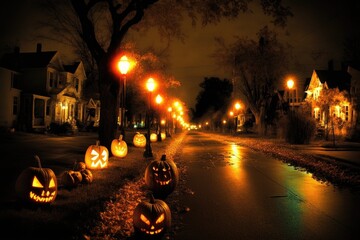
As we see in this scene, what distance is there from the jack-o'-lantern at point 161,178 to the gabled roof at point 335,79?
42.1m

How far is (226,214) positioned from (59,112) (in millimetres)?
36280

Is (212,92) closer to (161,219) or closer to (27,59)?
(27,59)

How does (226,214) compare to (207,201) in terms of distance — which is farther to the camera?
(207,201)

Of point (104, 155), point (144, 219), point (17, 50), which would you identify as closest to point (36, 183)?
point (144, 219)

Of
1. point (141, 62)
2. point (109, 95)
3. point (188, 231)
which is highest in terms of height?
point (141, 62)

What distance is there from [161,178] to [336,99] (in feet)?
93.6

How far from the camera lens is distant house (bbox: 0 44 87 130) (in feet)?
108

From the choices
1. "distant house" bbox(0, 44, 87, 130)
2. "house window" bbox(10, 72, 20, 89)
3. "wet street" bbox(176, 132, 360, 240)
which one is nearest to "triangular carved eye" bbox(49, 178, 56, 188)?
"wet street" bbox(176, 132, 360, 240)

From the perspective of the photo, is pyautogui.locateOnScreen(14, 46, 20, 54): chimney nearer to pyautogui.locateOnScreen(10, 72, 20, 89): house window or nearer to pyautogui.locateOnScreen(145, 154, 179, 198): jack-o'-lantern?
pyautogui.locateOnScreen(10, 72, 20, 89): house window

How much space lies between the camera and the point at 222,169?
1329 cm

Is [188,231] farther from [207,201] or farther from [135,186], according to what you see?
[135,186]

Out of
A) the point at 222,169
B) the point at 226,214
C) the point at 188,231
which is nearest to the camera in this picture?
the point at 188,231

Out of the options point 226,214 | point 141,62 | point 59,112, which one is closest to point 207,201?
point 226,214

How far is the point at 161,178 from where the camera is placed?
7.98 meters
